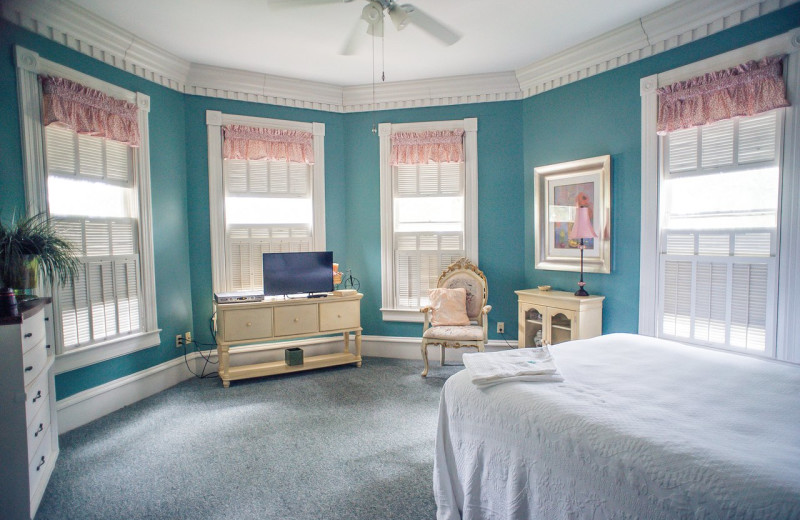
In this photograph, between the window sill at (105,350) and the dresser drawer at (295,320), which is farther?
the dresser drawer at (295,320)

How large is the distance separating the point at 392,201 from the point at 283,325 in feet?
5.54

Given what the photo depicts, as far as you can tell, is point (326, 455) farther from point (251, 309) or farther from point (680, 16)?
point (680, 16)

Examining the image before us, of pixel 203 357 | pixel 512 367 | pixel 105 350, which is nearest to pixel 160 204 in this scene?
pixel 105 350

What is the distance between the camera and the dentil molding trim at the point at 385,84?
2.81 meters

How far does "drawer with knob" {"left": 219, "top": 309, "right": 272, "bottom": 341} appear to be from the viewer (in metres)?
3.79

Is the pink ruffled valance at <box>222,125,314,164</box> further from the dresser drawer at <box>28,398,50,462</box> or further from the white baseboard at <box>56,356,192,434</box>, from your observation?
the dresser drawer at <box>28,398,50,462</box>

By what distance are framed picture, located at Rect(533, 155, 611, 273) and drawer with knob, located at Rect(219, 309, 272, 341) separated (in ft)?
8.65

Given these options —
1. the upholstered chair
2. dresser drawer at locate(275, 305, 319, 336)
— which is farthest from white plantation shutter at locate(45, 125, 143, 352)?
the upholstered chair

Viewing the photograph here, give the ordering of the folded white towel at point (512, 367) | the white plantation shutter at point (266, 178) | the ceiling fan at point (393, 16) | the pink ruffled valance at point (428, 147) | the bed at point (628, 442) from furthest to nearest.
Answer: the pink ruffled valance at point (428, 147), the white plantation shutter at point (266, 178), the ceiling fan at point (393, 16), the folded white towel at point (512, 367), the bed at point (628, 442)

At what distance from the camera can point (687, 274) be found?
312cm

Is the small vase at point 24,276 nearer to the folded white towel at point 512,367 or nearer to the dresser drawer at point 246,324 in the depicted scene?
the dresser drawer at point 246,324

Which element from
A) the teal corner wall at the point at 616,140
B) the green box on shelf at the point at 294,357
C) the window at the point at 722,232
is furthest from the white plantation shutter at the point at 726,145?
the green box on shelf at the point at 294,357

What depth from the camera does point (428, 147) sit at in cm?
440

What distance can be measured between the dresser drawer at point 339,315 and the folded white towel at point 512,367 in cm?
223
